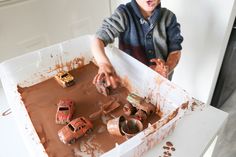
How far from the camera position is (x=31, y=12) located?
2.68ft

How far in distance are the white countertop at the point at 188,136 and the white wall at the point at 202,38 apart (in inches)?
13.3

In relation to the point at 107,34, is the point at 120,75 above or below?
below

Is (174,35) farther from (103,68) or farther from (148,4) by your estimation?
(103,68)

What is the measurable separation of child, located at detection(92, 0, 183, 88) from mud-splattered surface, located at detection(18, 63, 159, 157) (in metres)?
0.08

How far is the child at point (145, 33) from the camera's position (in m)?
0.63

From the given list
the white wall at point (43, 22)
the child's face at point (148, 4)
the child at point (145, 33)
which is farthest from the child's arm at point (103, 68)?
the white wall at point (43, 22)

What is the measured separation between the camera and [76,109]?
62 centimetres

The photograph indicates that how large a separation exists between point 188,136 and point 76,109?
27cm

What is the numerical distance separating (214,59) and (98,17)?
1.57 ft

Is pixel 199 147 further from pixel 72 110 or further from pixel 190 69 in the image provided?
pixel 190 69

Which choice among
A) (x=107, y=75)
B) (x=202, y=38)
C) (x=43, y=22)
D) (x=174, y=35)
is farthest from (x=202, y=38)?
(x=43, y=22)

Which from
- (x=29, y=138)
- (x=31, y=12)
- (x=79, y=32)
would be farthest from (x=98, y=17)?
(x=29, y=138)

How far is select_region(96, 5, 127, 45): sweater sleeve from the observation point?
2.10 feet

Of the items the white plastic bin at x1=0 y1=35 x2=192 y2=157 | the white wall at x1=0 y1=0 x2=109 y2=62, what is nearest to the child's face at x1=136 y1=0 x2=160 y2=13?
the white plastic bin at x1=0 y1=35 x2=192 y2=157
